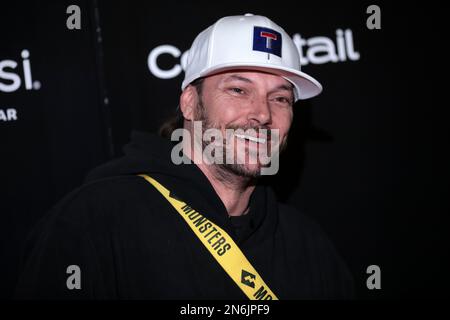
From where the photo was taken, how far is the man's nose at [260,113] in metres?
1.34

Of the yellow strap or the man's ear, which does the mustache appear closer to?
the man's ear

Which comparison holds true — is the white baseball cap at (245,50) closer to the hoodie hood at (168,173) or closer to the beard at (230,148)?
the beard at (230,148)

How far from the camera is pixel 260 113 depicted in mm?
1343

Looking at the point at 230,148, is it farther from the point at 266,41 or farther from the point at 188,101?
the point at 266,41

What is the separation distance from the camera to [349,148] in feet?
6.95

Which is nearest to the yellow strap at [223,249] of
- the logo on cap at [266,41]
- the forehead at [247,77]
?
the forehead at [247,77]

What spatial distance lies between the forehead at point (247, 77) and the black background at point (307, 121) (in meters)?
0.66

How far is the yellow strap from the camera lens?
4.33 feet

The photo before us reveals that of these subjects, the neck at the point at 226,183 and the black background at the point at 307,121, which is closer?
the neck at the point at 226,183

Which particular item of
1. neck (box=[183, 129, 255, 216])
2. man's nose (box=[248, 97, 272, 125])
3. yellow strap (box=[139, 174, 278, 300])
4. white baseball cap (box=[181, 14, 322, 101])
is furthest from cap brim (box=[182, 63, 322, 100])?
yellow strap (box=[139, 174, 278, 300])

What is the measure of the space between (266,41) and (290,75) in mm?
178
